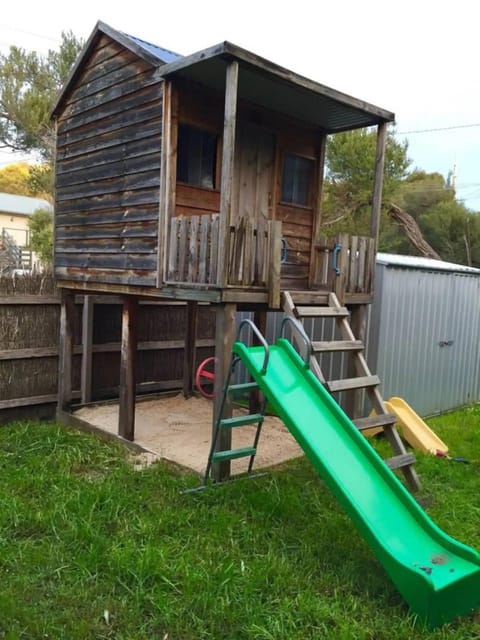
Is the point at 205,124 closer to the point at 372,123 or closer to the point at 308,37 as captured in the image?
the point at 372,123

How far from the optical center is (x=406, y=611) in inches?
116

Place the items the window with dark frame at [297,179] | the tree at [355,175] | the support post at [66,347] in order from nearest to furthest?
the window with dark frame at [297,179], the support post at [66,347], the tree at [355,175]

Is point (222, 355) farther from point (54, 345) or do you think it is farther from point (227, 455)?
point (54, 345)

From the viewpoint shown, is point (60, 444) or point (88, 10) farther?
point (88, 10)

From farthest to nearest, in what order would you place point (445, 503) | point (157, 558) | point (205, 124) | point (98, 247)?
point (98, 247)
point (205, 124)
point (445, 503)
point (157, 558)

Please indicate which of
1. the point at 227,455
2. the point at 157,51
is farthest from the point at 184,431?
the point at 157,51

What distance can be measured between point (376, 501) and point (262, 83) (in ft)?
12.3

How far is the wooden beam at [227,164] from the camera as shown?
427cm

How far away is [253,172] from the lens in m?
6.01

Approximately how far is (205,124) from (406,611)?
4376 millimetres

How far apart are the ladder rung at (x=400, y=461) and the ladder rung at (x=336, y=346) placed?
944mm

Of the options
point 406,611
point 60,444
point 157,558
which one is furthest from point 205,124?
point 406,611

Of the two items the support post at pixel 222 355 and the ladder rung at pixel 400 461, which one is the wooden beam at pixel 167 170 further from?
the ladder rung at pixel 400 461

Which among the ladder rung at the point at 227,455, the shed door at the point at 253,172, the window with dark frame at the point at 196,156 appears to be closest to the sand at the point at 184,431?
the ladder rung at the point at 227,455
